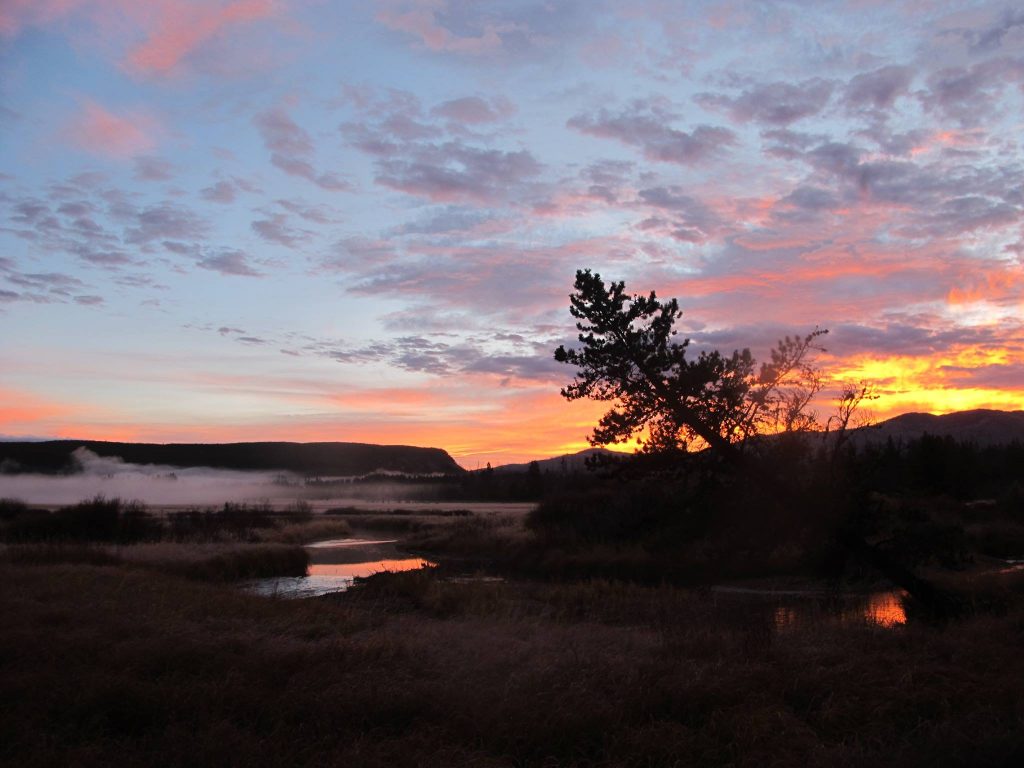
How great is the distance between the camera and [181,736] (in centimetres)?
755

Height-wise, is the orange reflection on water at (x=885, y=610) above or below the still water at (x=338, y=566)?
above

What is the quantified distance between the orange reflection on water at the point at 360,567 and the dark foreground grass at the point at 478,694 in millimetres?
21145

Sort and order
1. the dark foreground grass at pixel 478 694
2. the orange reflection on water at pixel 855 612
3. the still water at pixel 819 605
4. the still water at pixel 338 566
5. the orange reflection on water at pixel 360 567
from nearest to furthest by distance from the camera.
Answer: the dark foreground grass at pixel 478 694 < the orange reflection on water at pixel 855 612 < the still water at pixel 819 605 < the still water at pixel 338 566 < the orange reflection on water at pixel 360 567

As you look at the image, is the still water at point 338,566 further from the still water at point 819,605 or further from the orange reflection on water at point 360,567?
the still water at point 819,605

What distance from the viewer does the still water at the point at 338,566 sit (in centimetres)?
2793

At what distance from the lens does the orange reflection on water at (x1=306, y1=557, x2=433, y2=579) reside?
1377 inches

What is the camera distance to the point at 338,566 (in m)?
39.0

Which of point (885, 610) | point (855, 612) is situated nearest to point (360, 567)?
point (855, 612)

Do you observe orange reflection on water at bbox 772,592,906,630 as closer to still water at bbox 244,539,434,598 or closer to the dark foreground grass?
the dark foreground grass

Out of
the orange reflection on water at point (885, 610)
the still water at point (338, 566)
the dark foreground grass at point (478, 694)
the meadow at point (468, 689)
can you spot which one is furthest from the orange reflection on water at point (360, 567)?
the dark foreground grass at point (478, 694)

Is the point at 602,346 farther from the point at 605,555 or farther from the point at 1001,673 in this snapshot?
the point at 605,555

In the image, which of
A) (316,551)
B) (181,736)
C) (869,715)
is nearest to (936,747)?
(869,715)

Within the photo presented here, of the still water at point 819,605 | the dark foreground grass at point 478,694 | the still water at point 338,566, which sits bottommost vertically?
the still water at point 338,566

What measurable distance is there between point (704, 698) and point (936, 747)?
2.57 m
